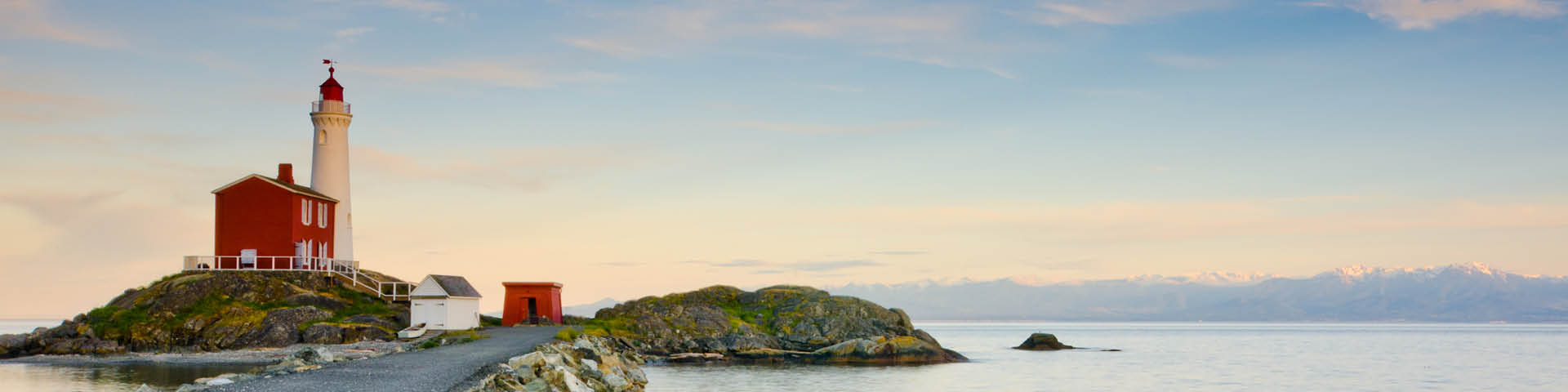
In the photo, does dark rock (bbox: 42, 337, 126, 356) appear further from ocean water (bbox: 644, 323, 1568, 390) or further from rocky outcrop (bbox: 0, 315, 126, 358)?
ocean water (bbox: 644, 323, 1568, 390)

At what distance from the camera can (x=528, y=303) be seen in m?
59.0

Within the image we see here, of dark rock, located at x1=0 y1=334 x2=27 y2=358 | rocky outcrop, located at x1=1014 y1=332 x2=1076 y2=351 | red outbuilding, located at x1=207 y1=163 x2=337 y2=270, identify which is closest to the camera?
dark rock, located at x1=0 y1=334 x2=27 y2=358

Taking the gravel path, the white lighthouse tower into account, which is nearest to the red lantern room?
the white lighthouse tower

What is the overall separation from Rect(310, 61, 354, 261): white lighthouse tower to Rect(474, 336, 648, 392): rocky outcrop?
21.7 metres

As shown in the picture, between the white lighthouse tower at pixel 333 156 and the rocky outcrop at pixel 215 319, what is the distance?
28.5 feet

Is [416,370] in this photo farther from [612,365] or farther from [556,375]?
[612,365]

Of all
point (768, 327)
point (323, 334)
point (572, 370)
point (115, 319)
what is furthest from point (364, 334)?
point (572, 370)

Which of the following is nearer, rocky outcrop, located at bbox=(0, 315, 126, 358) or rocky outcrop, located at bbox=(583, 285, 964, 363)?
rocky outcrop, located at bbox=(0, 315, 126, 358)

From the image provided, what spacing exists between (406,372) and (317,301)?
Result: 88.4 feet

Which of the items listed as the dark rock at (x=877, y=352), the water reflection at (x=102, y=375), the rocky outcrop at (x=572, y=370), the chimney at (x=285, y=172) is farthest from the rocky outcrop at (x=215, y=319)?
the dark rock at (x=877, y=352)

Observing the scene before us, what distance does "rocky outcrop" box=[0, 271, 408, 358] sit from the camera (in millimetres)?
49500

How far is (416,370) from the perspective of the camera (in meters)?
29.1

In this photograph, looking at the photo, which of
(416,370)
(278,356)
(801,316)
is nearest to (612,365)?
(416,370)

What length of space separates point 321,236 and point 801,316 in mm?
24326
